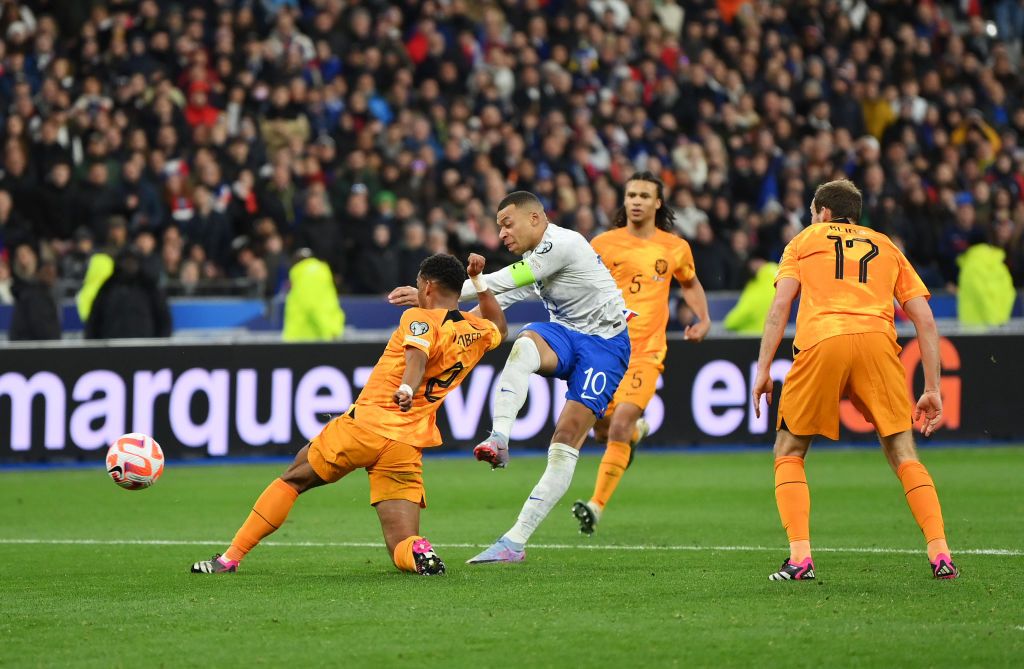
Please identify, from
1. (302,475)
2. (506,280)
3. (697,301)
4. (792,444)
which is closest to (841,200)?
(792,444)

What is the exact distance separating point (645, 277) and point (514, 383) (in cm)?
287

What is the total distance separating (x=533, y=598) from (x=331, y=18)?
1558cm

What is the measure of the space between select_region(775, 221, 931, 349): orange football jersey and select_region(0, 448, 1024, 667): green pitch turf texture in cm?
126

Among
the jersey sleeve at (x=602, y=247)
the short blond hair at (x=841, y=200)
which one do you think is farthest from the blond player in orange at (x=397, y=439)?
the jersey sleeve at (x=602, y=247)

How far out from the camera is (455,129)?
2092 cm

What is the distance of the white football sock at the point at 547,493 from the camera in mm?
8898

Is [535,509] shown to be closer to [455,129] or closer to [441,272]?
[441,272]

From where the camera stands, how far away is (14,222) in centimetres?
1808

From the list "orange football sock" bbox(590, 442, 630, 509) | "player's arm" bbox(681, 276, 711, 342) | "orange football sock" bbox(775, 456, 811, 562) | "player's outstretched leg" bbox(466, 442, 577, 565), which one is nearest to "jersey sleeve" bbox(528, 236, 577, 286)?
"player's outstretched leg" bbox(466, 442, 577, 565)

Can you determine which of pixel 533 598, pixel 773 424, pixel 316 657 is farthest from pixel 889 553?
pixel 773 424

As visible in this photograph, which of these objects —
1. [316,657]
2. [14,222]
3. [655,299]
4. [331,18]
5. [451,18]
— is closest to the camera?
[316,657]

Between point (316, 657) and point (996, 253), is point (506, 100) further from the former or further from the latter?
point (316, 657)

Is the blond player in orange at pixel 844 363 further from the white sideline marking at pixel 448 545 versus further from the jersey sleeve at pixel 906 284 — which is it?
the white sideline marking at pixel 448 545

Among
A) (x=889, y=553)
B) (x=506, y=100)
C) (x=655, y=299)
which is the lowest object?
(x=889, y=553)
